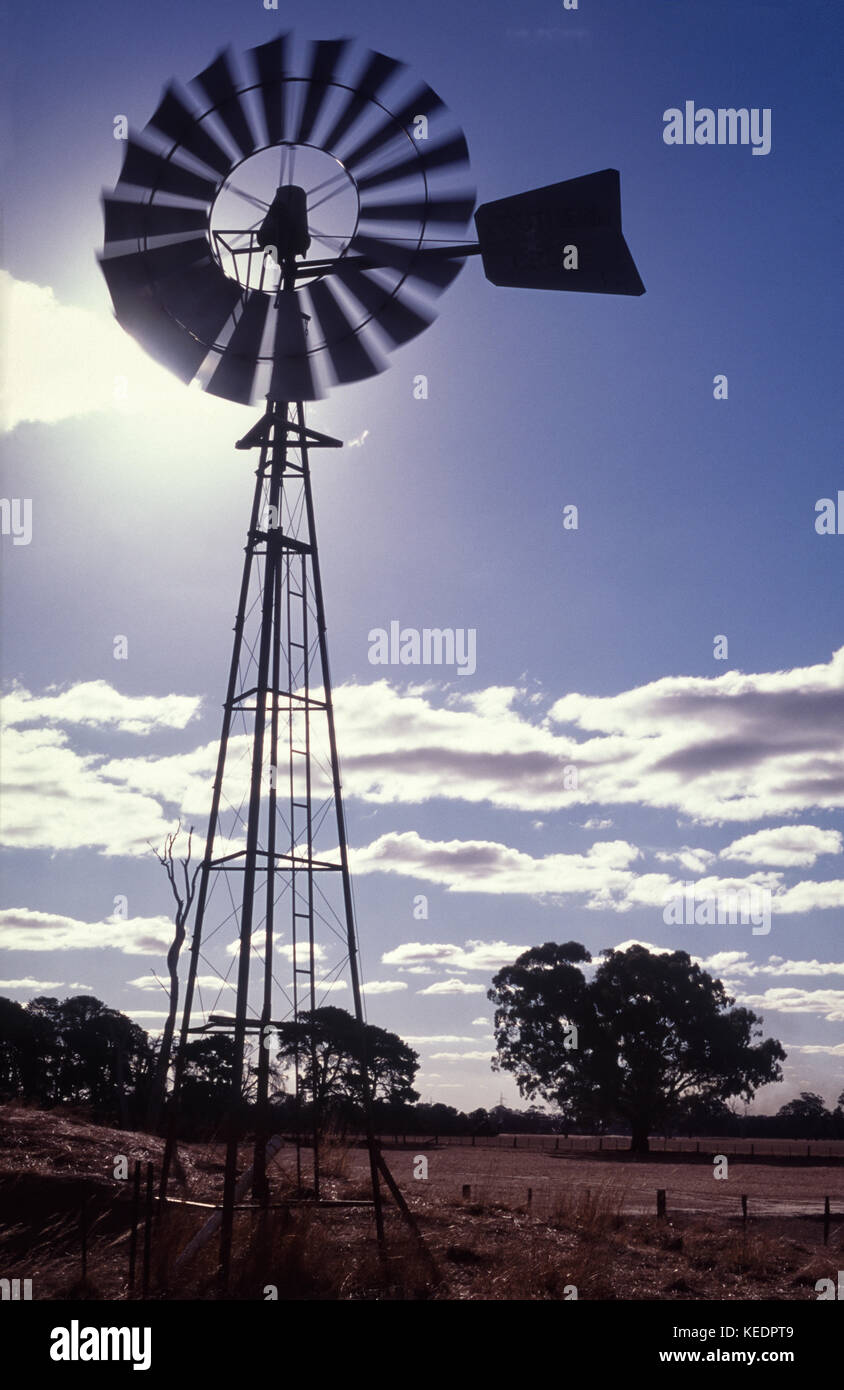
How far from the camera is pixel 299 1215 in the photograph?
47.1ft

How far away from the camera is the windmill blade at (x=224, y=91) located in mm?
12898

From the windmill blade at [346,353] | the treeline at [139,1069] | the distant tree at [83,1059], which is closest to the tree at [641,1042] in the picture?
the treeline at [139,1069]

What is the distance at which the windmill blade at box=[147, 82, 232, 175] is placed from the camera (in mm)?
12914

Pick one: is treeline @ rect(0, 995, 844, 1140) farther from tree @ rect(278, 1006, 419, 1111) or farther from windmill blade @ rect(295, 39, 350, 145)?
windmill blade @ rect(295, 39, 350, 145)

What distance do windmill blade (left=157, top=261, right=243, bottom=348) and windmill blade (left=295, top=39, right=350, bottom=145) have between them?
2.03 meters

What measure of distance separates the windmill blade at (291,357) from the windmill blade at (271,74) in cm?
205

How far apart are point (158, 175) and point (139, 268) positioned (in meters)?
1.04

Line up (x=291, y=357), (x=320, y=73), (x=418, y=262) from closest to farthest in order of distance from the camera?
(x=320, y=73) → (x=418, y=262) → (x=291, y=357)

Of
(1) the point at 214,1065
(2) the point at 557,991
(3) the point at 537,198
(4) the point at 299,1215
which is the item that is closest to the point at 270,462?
(3) the point at 537,198

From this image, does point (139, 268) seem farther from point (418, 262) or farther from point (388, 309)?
point (418, 262)

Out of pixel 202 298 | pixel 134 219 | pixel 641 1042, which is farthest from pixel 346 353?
pixel 641 1042

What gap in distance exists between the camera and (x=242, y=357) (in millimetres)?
13945
